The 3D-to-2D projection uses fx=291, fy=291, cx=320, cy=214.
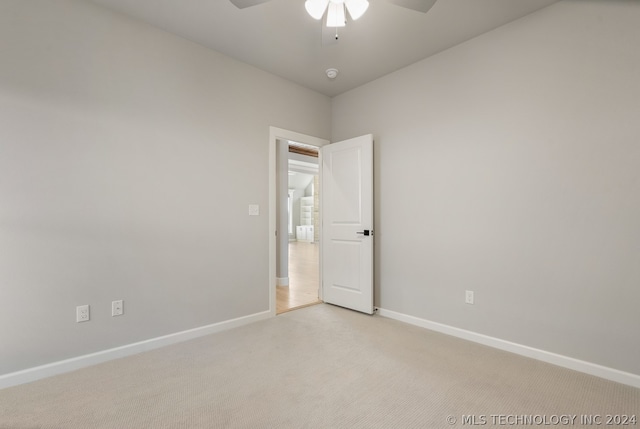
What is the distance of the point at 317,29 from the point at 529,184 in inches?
87.3

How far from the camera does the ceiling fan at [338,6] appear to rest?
5.91 feet

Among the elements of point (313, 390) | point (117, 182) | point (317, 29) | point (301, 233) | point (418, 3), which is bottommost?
point (313, 390)

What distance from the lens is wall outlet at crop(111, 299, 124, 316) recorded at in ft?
7.59

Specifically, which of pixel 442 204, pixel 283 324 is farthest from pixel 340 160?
pixel 283 324

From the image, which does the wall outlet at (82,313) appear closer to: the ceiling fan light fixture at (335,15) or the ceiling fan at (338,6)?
the ceiling fan at (338,6)

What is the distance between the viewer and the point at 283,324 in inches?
122

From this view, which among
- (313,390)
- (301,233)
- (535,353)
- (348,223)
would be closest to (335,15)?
(348,223)

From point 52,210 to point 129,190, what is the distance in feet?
1.63

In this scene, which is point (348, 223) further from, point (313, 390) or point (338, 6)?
point (338, 6)

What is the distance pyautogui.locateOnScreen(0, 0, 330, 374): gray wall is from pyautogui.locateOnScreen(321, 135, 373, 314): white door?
94 cm

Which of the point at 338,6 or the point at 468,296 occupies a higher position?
the point at 338,6

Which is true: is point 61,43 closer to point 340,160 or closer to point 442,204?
point 340,160

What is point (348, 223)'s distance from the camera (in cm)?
357

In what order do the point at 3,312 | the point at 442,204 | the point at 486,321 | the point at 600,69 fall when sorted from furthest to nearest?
the point at 442,204, the point at 486,321, the point at 600,69, the point at 3,312
